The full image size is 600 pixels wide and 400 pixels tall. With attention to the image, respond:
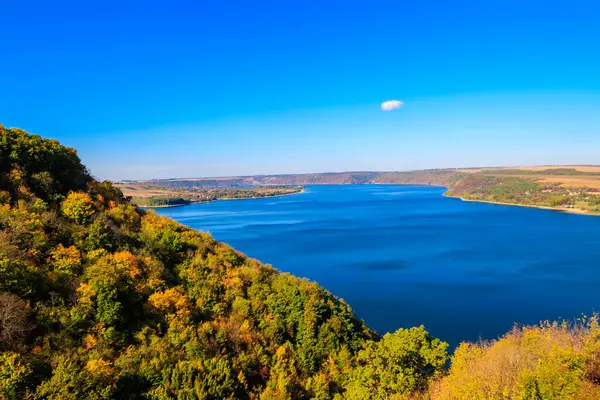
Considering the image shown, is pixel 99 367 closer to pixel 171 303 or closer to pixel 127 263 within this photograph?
pixel 171 303

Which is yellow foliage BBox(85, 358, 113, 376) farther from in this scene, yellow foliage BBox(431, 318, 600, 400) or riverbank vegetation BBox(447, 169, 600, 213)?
riverbank vegetation BBox(447, 169, 600, 213)

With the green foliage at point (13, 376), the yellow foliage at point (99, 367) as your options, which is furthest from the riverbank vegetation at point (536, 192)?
the green foliage at point (13, 376)

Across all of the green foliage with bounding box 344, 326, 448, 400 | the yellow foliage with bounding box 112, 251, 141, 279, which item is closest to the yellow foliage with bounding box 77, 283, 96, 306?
the yellow foliage with bounding box 112, 251, 141, 279

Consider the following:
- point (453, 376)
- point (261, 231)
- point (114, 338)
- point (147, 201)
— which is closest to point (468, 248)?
point (261, 231)

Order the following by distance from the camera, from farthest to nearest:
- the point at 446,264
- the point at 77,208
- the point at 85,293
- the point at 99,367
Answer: the point at 446,264 < the point at 77,208 < the point at 85,293 < the point at 99,367

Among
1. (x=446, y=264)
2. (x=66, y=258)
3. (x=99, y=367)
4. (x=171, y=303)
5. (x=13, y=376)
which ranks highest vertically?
(x=66, y=258)

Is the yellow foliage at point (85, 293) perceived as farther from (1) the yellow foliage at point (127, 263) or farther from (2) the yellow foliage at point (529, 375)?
(2) the yellow foliage at point (529, 375)

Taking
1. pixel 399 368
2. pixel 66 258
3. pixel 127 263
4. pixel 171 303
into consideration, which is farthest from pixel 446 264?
pixel 66 258
